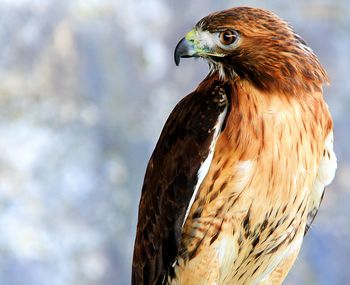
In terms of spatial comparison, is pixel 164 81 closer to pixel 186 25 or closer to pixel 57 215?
pixel 186 25

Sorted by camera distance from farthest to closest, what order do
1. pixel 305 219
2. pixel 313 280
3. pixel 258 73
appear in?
pixel 313 280
pixel 305 219
pixel 258 73

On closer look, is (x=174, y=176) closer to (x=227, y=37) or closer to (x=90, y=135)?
(x=227, y=37)

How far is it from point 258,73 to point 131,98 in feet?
9.84

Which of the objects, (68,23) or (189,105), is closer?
(189,105)

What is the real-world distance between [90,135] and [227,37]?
122 inches

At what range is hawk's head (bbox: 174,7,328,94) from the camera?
7.39ft

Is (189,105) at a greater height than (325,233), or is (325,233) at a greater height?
(325,233)

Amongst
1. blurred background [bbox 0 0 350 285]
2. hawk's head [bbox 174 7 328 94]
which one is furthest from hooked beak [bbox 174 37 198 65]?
blurred background [bbox 0 0 350 285]

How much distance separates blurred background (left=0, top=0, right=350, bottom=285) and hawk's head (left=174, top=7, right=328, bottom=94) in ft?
9.45

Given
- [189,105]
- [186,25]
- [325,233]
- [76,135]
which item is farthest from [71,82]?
[189,105]

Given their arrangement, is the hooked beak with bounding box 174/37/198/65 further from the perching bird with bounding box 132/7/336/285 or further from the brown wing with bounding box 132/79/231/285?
the brown wing with bounding box 132/79/231/285

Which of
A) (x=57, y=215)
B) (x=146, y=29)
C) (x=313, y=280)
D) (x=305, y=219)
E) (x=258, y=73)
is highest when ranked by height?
(x=146, y=29)

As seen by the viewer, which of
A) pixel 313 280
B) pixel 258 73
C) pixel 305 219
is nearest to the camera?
pixel 258 73

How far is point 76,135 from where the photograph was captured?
17.3 feet
